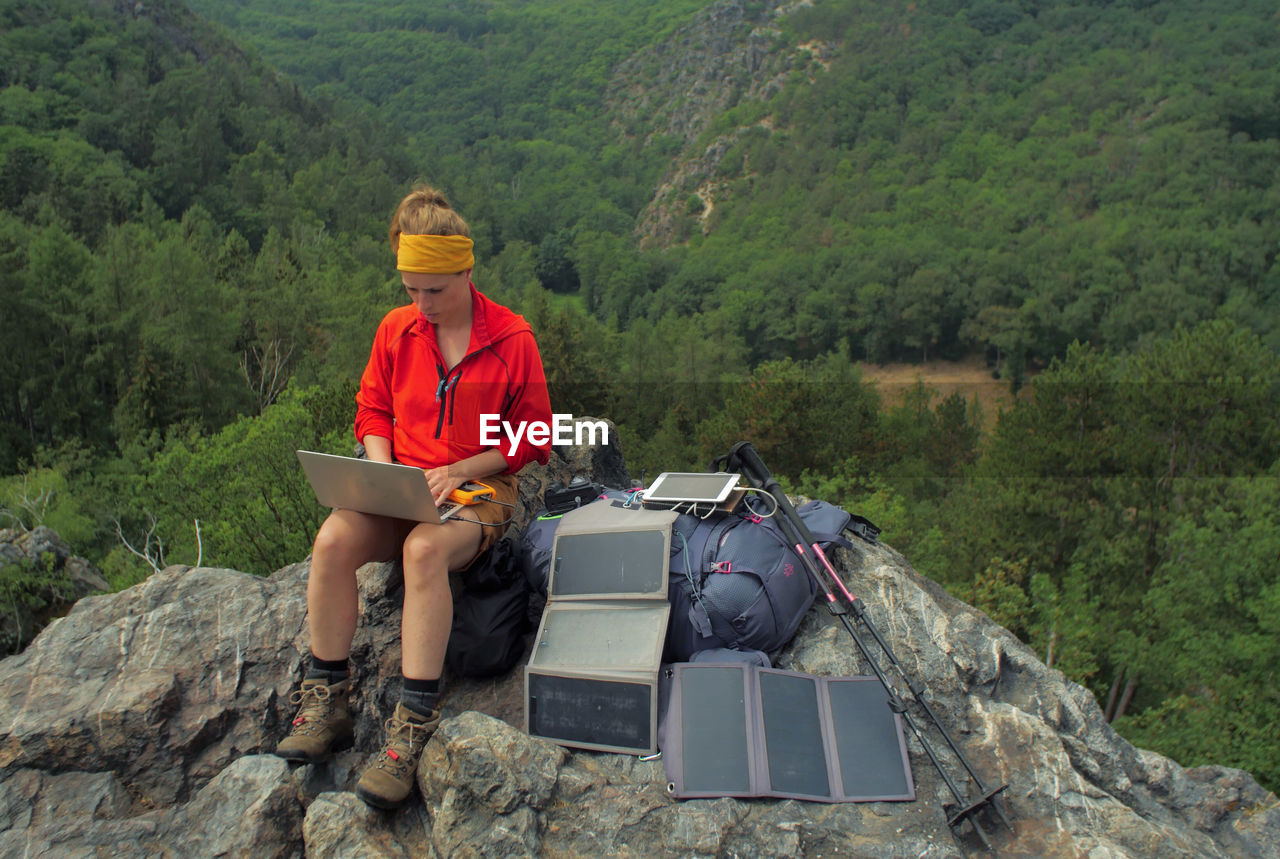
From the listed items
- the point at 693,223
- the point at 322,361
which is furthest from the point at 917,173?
the point at 322,361

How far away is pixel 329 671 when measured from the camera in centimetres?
409

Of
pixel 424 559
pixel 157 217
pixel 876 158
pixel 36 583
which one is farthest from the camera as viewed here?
pixel 876 158

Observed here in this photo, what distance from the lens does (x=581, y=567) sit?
447 centimetres

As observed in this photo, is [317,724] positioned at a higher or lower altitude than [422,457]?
lower

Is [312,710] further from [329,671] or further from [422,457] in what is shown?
[422,457]

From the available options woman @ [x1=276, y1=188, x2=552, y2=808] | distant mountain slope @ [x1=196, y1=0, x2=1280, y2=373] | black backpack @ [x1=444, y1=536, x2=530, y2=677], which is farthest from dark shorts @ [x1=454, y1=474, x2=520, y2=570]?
distant mountain slope @ [x1=196, y1=0, x2=1280, y2=373]

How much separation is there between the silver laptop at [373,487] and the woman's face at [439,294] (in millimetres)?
832

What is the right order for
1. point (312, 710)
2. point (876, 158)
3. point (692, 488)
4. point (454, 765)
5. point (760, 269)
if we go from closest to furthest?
point (454, 765) → point (312, 710) → point (692, 488) → point (760, 269) → point (876, 158)

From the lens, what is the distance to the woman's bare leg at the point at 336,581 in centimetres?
402

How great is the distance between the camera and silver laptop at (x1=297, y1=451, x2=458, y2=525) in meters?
3.83

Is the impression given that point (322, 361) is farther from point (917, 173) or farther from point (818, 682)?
point (917, 173)

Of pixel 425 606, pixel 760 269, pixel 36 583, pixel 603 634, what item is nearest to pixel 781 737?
pixel 603 634

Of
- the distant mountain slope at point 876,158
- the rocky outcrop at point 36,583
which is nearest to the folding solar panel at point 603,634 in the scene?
the rocky outcrop at point 36,583

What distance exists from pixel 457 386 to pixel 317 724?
66.9 inches
